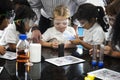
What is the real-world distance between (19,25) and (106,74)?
90 centimetres

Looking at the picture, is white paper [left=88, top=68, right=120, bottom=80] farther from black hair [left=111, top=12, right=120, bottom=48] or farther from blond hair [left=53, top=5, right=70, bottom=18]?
blond hair [left=53, top=5, right=70, bottom=18]

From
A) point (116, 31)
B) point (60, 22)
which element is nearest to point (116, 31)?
point (116, 31)

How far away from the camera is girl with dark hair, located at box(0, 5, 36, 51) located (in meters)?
1.62

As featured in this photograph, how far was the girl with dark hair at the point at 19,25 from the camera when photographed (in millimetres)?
1617

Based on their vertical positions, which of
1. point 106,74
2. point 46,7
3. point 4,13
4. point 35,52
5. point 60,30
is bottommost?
point 106,74

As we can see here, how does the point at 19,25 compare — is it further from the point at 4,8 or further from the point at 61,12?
the point at 61,12

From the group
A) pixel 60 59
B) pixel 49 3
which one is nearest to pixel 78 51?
pixel 60 59

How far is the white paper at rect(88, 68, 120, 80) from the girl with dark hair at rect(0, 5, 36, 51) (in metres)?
0.70

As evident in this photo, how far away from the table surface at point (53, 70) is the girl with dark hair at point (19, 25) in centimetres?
36

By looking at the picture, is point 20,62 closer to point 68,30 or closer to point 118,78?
point 118,78

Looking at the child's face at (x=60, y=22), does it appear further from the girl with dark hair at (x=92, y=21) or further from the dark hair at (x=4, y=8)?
the dark hair at (x=4, y=8)

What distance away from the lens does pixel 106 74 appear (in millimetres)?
1202

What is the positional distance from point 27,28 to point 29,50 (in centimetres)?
34

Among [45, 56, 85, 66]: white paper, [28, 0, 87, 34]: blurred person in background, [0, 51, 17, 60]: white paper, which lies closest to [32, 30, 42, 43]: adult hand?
[0, 51, 17, 60]: white paper
